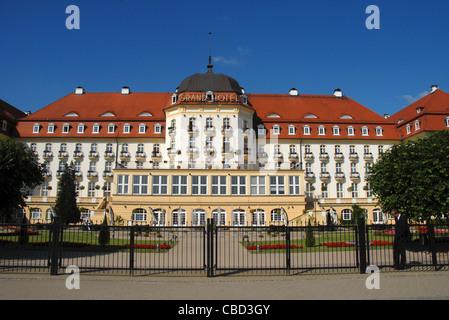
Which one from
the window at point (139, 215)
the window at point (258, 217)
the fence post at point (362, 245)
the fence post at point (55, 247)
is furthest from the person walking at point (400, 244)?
the window at point (139, 215)

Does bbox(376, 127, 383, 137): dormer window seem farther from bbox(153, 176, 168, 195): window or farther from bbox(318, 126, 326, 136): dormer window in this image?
bbox(153, 176, 168, 195): window

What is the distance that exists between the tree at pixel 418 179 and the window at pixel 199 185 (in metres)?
21.1

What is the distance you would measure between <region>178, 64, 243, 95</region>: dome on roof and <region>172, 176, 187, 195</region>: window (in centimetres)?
1233

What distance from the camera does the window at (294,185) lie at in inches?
1583

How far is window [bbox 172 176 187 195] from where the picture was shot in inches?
1565

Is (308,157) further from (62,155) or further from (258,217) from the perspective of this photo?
(62,155)

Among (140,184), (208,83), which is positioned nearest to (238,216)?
(140,184)

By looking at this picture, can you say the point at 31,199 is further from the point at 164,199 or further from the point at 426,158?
the point at 426,158

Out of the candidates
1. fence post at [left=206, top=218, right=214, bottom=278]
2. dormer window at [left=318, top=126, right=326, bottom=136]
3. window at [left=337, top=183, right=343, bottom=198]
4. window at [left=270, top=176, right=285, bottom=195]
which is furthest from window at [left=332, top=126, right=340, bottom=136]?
fence post at [left=206, top=218, right=214, bottom=278]

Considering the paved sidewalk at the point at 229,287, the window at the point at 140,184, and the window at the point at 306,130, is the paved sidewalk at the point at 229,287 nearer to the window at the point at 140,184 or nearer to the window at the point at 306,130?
the window at the point at 140,184

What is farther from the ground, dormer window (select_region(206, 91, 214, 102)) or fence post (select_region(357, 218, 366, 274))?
dormer window (select_region(206, 91, 214, 102))

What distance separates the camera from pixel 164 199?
129 feet

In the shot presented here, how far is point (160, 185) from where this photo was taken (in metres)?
39.8
